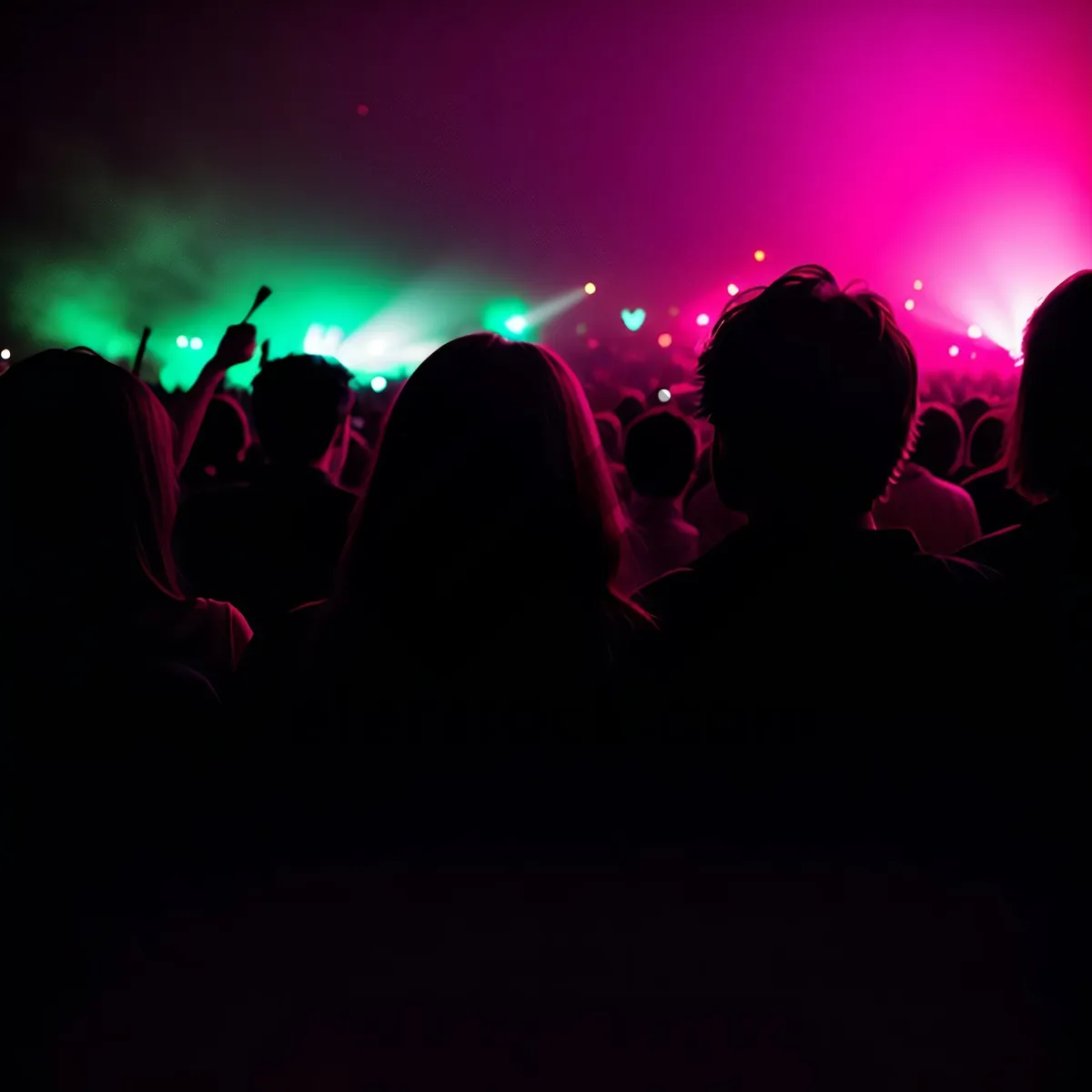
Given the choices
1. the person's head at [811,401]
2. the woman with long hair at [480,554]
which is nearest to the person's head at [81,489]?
the woman with long hair at [480,554]

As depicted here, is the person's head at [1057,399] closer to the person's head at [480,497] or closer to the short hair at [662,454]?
the person's head at [480,497]

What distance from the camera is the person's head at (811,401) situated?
1335mm

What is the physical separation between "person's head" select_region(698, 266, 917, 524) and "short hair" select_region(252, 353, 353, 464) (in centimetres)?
178

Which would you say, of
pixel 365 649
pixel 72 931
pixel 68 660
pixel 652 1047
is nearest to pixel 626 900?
pixel 652 1047

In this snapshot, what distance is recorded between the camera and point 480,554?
1.20m

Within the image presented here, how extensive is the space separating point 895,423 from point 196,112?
51.4ft

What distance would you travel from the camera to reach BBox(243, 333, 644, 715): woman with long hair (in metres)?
1.08

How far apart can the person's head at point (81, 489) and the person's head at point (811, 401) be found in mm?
1044

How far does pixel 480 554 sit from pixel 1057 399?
137cm

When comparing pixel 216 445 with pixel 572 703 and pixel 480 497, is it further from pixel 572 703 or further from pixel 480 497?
pixel 572 703

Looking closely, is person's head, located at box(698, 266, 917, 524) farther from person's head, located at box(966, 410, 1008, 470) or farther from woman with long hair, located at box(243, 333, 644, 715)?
person's head, located at box(966, 410, 1008, 470)

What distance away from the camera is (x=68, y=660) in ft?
3.86

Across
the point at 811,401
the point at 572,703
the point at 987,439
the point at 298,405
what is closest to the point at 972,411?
the point at 987,439

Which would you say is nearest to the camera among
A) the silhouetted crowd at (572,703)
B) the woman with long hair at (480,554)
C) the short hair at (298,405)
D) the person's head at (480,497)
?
the silhouetted crowd at (572,703)
